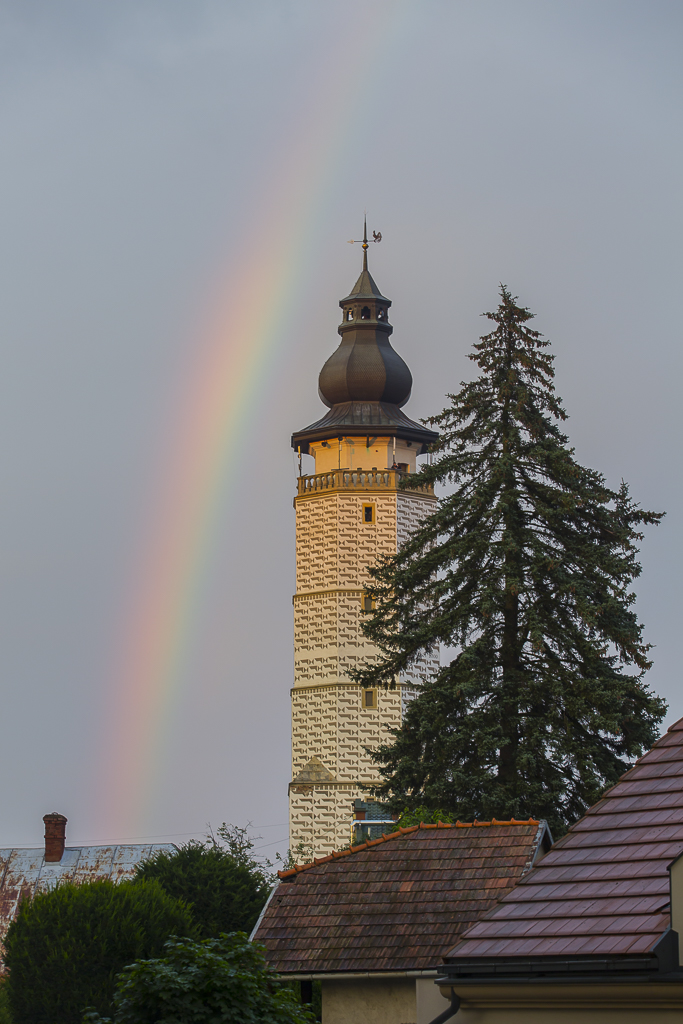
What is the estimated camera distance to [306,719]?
70.4m

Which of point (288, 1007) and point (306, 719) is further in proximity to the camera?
point (306, 719)

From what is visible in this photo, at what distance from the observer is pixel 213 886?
37.6m

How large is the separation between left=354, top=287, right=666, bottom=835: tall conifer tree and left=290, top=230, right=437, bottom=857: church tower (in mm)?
31999

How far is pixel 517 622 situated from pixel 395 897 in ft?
43.5

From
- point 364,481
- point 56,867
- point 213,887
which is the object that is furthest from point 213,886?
→ point 364,481

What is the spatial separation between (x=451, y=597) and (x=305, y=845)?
110 feet

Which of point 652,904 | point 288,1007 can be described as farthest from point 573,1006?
point 288,1007

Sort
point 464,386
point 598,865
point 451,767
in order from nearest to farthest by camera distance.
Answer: point 598,865
point 451,767
point 464,386

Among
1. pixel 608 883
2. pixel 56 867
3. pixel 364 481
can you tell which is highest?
pixel 364 481

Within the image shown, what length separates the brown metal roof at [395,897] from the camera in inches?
837

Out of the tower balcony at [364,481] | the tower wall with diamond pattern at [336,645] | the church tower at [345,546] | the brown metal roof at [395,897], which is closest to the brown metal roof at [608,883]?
the brown metal roof at [395,897]

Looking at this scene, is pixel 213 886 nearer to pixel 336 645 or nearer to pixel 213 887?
pixel 213 887

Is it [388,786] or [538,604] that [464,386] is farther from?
[388,786]

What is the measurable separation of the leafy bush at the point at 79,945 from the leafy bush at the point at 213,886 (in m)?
5.64
